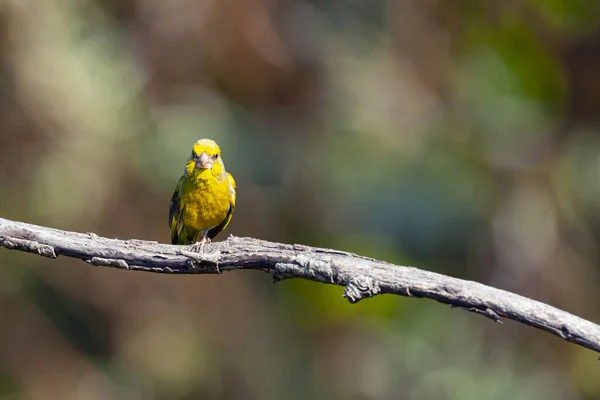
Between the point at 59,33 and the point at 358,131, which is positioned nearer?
the point at 59,33

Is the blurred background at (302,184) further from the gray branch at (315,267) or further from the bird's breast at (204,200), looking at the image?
the gray branch at (315,267)

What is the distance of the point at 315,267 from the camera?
3.74 m

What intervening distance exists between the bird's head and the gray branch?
1.98 meters

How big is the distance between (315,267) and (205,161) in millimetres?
2364

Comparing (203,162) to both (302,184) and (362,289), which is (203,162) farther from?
(302,184)

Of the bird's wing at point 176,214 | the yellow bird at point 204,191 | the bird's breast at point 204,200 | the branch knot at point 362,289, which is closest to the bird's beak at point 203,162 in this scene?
the yellow bird at point 204,191

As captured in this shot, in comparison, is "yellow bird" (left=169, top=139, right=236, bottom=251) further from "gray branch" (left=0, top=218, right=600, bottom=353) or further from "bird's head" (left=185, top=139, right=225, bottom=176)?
"gray branch" (left=0, top=218, right=600, bottom=353)

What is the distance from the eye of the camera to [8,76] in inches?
395

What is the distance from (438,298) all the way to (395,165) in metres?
7.83

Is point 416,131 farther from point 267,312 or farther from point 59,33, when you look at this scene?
point 59,33

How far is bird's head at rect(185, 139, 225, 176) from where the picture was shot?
5918 millimetres

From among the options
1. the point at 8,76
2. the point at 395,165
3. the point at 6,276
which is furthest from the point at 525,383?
the point at 8,76

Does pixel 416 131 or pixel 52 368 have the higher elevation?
pixel 416 131

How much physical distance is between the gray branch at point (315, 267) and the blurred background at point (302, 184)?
6.09m
